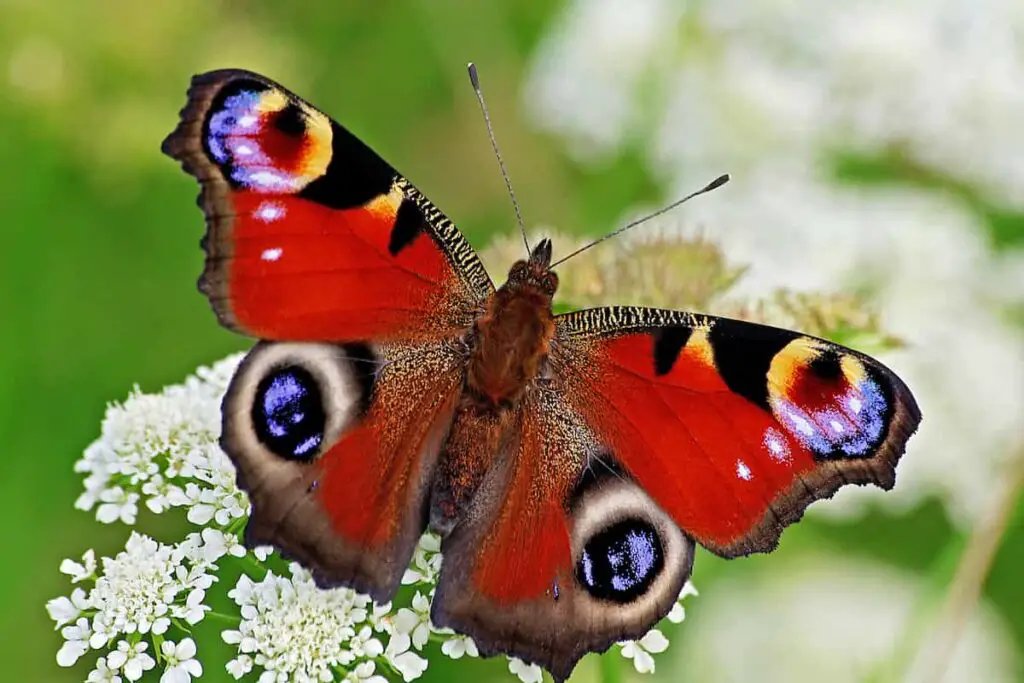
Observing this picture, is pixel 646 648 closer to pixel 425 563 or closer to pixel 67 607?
pixel 425 563

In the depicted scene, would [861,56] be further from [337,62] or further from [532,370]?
[532,370]

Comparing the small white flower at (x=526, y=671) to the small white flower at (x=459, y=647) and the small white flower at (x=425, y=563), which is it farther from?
the small white flower at (x=425, y=563)

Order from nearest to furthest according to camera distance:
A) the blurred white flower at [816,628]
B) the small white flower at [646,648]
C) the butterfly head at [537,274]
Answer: the small white flower at [646,648]
the butterfly head at [537,274]
the blurred white flower at [816,628]

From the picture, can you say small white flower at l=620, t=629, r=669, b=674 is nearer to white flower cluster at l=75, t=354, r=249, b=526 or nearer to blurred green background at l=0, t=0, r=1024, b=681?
white flower cluster at l=75, t=354, r=249, b=526

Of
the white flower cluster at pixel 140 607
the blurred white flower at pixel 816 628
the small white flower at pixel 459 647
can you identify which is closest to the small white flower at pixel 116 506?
the white flower cluster at pixel 140 607

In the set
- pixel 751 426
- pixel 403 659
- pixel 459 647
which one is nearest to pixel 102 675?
pixel 403 659

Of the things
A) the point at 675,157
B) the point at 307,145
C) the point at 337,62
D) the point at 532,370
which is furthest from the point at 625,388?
the point at 337,62
